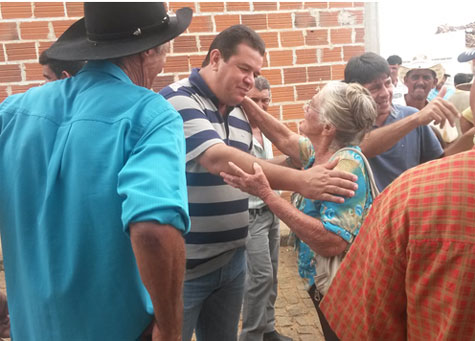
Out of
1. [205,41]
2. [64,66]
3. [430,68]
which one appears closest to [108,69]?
[64,66]

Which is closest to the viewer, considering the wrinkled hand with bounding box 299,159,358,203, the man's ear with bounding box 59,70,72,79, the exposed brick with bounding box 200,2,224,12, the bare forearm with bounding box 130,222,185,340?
the bare forearm with bounding box 130,222,185,340

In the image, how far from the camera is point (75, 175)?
4.22ft

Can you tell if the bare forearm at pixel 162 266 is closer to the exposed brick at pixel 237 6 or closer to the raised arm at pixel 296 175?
the raised arm at pixel 296 175

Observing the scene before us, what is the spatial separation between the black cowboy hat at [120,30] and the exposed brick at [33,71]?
3096 millimetres

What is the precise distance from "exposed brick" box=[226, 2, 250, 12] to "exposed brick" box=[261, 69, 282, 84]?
659 millimetres

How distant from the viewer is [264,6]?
4562 millimetres

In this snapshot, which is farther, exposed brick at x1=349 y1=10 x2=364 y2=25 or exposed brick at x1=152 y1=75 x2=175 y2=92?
exposed brick at x1=349 y1=10 x2=364 y2=25

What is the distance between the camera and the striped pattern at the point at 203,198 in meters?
2.24

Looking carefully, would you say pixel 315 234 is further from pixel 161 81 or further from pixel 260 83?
pixel 161 81

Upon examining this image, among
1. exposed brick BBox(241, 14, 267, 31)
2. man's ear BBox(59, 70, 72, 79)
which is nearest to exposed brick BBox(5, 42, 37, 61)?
man's ear BBox(59, 70, 72, 79)

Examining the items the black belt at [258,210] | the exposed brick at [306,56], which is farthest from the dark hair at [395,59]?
the black belt at [258,210]

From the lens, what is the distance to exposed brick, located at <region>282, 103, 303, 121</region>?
4.77m

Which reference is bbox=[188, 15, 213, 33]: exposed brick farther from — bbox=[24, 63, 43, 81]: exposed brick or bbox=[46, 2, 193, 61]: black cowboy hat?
bbox=[46, 2, 193, 61]: black cowboy hat

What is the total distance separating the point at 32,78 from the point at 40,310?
11.6 ft
